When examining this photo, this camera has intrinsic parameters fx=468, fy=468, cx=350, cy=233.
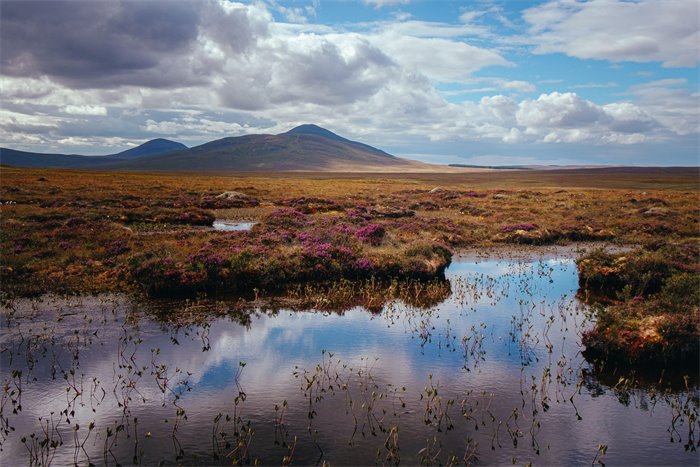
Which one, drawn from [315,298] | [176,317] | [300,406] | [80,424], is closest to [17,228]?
[176,317]

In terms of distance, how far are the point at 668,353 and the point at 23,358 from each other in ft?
63.5

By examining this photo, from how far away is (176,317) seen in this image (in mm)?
18203

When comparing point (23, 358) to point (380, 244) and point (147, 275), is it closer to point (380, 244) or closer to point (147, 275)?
point (147, 275)

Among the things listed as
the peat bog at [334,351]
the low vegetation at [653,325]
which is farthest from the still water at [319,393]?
the low vegetation at [653,325]

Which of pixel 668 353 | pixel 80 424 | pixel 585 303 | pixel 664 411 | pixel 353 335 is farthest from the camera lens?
pixel 585 303

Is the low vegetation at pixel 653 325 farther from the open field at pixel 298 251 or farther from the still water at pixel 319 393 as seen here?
the still water at pixel 319 393

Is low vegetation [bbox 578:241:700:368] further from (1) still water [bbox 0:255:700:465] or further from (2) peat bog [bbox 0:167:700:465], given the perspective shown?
(1) still water [bbox 0:255:700:465]

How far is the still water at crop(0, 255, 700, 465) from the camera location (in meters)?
9.96

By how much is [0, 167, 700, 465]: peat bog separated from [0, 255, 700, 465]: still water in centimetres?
6

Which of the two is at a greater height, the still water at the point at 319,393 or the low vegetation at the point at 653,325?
the low vegetation at the point at 653,325

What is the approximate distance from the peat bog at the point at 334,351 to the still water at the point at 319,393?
6cm

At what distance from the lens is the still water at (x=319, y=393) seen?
996cm

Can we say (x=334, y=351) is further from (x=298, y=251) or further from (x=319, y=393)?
(x=298, y=251)

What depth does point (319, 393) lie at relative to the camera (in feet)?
40.7
